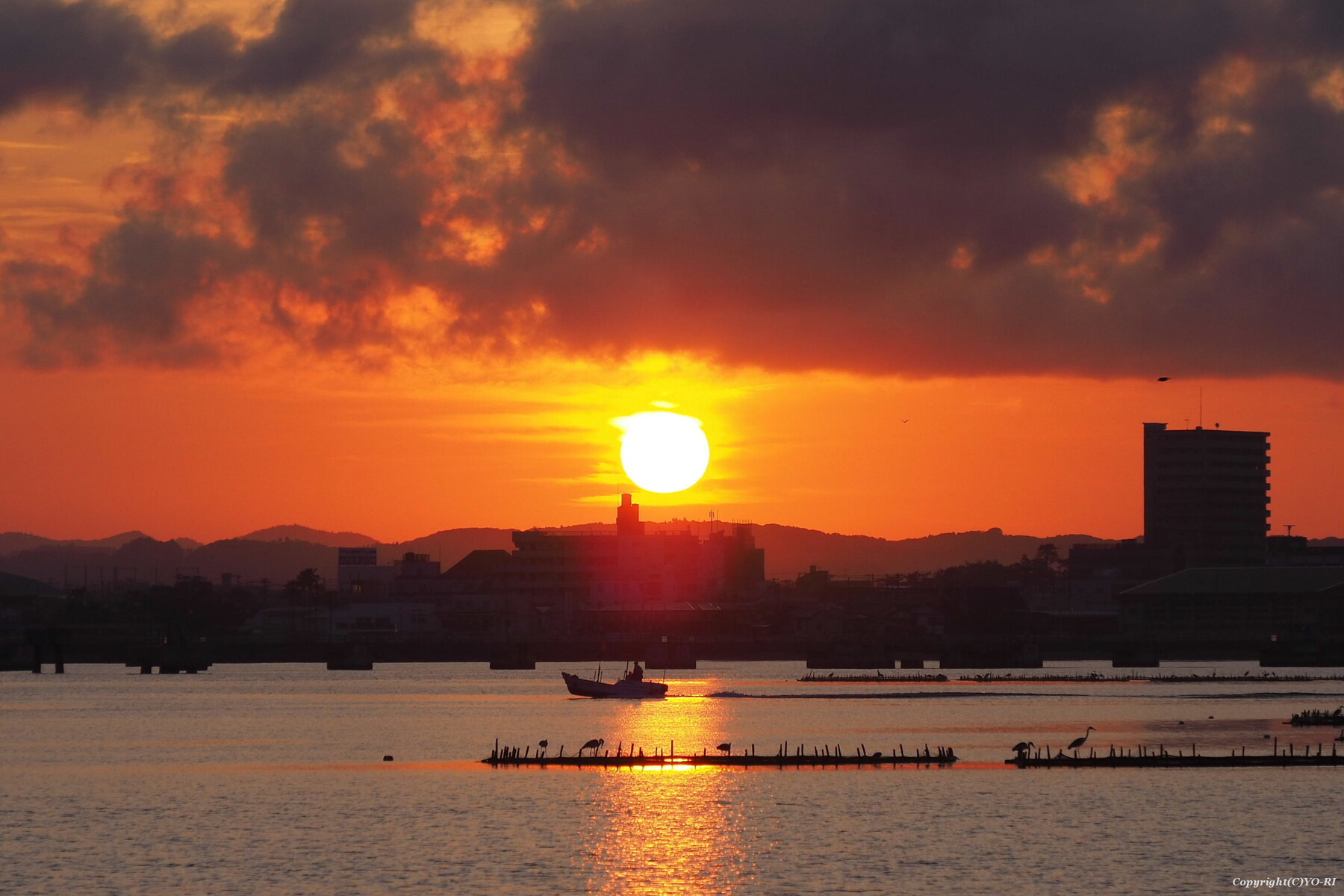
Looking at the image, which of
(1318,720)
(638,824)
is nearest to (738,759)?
(638,824)

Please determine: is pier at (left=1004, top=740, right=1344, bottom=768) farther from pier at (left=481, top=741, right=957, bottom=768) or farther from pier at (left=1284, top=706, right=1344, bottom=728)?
pier at (left=1284, top=706, right=1344, bottom=728)

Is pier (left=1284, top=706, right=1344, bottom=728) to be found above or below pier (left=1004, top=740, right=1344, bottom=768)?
above

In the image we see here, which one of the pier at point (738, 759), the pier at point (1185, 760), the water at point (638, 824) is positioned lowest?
the water at point (638, 824)

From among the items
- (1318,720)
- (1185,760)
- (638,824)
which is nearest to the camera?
(638,824)

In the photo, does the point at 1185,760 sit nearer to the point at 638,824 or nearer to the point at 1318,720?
the point at 638,824

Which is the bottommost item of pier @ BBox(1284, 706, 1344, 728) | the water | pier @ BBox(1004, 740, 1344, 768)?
the water

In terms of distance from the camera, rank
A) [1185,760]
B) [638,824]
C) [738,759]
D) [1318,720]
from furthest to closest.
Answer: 1. [1318,720]
2. [738,759]
3. [1185,760]
4. [638,824]

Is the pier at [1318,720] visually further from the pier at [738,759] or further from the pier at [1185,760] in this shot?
the pier at [738,759]

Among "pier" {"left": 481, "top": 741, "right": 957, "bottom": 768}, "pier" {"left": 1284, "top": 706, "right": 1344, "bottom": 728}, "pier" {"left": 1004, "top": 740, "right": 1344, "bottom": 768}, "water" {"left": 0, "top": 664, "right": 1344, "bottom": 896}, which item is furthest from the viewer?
"pier" {"left": 1284, "top": 706, "right": 1344, "bottom": 728}

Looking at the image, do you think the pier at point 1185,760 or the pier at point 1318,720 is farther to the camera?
the pier at point 1318,720

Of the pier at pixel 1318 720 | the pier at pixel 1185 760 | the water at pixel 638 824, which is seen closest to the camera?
the water at pixel 638 824

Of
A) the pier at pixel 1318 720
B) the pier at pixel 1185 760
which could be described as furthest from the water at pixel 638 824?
the pier at pixel 1318 720

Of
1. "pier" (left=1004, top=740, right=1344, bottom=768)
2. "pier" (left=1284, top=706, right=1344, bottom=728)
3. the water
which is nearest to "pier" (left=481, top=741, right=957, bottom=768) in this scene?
the water

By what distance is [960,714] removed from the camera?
196375 mm
